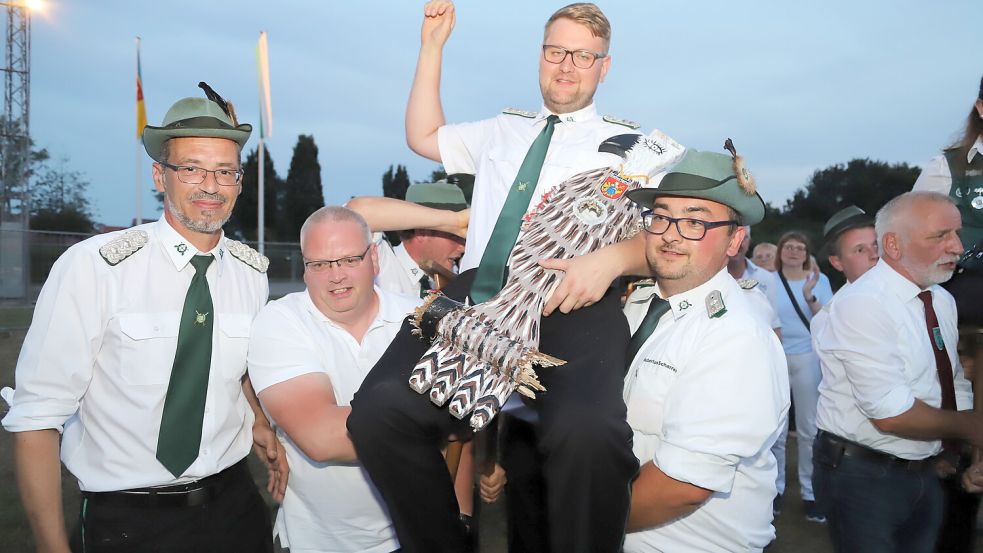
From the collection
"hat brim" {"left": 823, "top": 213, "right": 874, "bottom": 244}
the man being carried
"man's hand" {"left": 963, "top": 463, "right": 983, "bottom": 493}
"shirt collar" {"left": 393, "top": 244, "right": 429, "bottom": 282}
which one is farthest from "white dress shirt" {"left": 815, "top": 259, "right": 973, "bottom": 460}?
"shirt collar" {"left": 393, "top": 244, "right": 429, "bottom": 282}

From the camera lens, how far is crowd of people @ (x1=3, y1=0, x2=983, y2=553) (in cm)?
241

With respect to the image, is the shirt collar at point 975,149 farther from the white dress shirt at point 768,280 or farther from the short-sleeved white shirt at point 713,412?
the white dress shirt at point 768,280

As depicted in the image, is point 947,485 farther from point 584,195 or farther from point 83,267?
point 83,267

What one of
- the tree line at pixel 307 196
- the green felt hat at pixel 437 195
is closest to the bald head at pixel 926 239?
the green felt hat at pixel 437 195

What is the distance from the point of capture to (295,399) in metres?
2.78

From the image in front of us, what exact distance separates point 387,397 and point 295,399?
544mm

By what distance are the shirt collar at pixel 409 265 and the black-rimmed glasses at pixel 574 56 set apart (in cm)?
272

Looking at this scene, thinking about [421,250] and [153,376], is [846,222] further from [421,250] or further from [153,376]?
[153,376]

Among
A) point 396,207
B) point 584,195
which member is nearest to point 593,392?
point 584,195

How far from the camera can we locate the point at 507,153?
3027mm

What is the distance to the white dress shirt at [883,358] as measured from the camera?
3.48 m

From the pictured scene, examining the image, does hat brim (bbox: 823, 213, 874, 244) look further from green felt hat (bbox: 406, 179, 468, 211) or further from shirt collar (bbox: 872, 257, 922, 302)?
green felt hat (bbox: 406, 179, 468, 211)

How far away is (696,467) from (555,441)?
18.3 inches

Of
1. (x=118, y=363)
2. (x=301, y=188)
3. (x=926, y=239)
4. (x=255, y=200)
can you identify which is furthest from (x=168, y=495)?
(x=301, y=188)
